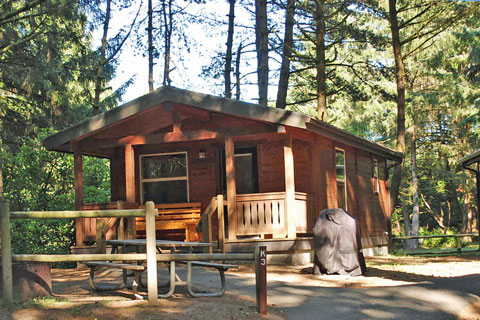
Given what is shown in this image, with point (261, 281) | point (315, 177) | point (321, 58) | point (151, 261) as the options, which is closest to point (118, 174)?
point (315, 177)

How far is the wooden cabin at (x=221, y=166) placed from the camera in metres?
14.7

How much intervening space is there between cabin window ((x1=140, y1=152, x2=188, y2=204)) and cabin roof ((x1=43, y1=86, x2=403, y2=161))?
2.43m

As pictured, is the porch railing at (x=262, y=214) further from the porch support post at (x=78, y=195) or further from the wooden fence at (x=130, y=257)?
the wooden fence at (x=130, y=257)

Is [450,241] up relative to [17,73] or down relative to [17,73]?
down

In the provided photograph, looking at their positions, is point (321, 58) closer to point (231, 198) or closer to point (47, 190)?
point (231, 198)

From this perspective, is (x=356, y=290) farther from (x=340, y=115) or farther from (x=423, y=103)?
(x=340, y=115)

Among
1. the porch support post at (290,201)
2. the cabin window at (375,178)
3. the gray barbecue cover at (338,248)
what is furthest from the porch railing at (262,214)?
the cabin window at (375,178)

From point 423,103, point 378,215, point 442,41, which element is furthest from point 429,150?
point 378,215

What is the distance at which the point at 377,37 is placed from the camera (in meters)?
22.0

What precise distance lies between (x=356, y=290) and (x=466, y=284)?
6.55 ft

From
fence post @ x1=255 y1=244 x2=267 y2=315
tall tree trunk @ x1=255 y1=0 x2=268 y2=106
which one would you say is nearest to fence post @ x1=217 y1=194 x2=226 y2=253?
fence post @ x1=255 y1=244 x2=267 y2=315

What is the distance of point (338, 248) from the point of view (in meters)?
12.7

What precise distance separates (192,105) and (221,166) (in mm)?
3032

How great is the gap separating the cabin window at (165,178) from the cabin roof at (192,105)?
→ 243 cm
